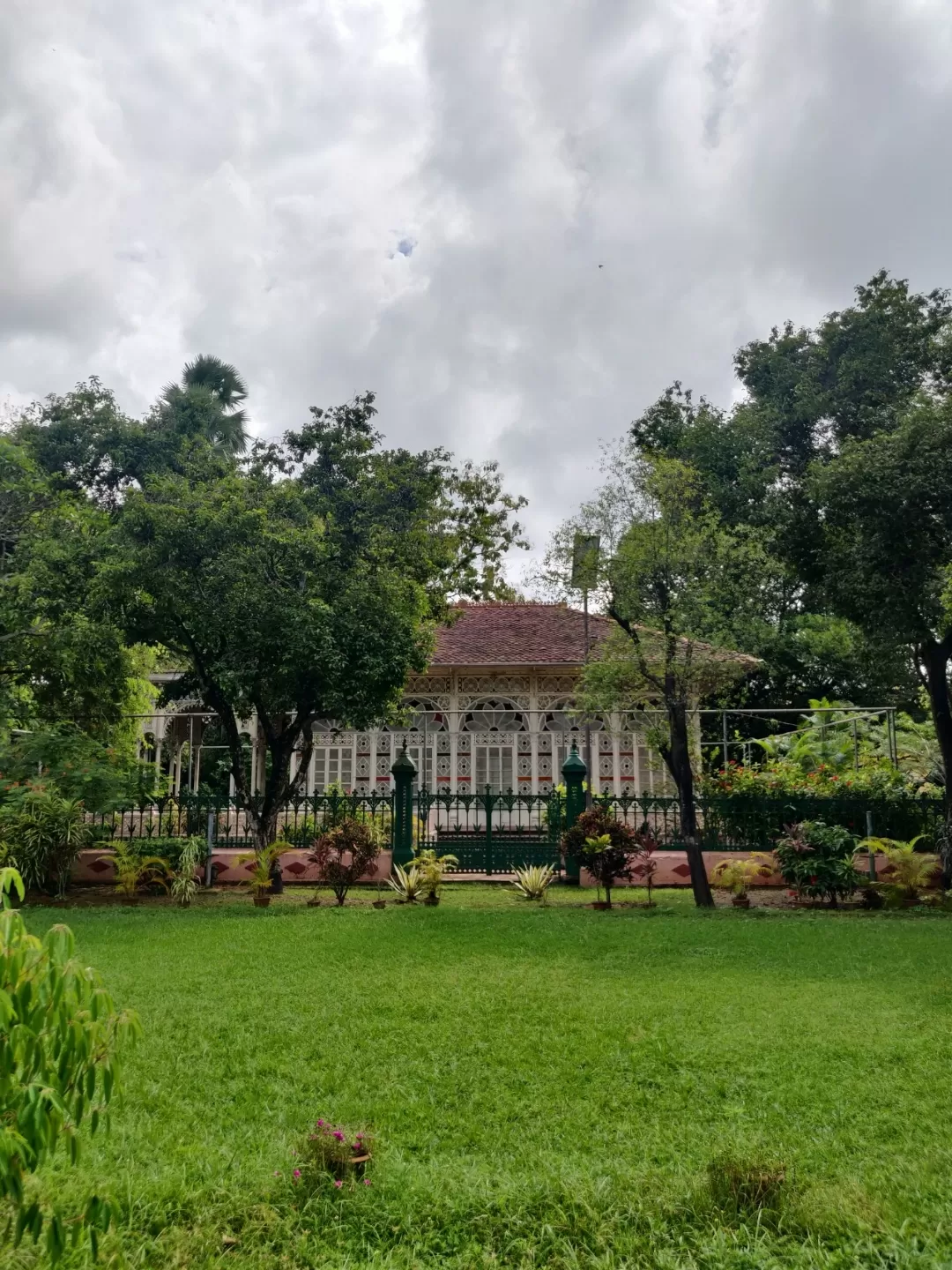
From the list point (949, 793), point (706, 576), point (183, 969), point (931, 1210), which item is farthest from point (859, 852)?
point (931, 1210)

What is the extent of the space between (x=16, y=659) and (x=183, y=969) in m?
7.55

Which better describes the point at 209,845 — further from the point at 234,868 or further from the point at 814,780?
the point at 814,780

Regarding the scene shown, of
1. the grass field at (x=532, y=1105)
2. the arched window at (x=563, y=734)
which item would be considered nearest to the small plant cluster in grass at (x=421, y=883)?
the grass field at (x=532, y=1105)

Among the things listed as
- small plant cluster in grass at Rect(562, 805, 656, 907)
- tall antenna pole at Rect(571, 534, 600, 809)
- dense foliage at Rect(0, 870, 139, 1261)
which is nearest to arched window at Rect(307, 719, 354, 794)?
A: small plant cluster in grass at Rect(562, 805, 656, 907)

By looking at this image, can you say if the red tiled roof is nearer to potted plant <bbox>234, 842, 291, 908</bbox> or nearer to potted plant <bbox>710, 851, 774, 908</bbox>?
potted plant <bbox>710, 851, 774, 908</bbox>

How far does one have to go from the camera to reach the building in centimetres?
1809

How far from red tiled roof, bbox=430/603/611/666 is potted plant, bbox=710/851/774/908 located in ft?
21.2

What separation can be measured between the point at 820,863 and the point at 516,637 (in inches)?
386

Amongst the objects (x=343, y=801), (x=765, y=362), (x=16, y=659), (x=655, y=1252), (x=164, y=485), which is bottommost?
(x=655, y=1252)

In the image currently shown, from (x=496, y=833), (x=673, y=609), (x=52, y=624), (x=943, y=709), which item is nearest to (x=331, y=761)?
(x=496, y=833)

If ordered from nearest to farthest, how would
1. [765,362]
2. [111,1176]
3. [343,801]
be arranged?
[111,1176], [343,801], [765,362]

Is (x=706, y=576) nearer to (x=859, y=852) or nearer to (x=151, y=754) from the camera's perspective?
(x=859, y=852)

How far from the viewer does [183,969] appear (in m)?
6.88

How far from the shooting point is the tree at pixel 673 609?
10.8 m
